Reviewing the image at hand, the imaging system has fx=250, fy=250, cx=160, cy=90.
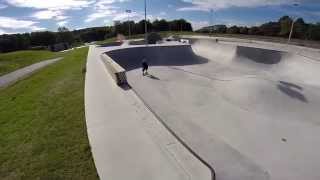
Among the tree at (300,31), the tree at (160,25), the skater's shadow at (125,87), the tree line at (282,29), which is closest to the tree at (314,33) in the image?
the tree line at (282,29)

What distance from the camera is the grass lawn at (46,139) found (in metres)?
6.62

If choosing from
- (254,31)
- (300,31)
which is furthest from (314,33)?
(254,31)

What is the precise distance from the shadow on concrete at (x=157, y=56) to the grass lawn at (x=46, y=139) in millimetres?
14911

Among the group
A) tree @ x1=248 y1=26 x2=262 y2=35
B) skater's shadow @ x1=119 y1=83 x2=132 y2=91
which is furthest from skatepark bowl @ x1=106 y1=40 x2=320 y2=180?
tree @ x1=248 y1=26 x2=262 y2=35

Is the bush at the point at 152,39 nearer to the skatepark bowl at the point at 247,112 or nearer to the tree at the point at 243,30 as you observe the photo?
the skatepark bowl at the point at 247,112

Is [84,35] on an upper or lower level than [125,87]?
upper

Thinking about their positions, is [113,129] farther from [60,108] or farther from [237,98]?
[237,98]

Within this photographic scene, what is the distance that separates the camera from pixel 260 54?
28.1 m

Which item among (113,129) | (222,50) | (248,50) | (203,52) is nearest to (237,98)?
(113,129)

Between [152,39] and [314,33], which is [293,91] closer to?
[152,39]

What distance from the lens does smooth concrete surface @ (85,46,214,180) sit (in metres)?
6.07

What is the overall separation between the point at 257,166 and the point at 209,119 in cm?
449

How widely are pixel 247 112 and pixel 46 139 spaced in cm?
1040

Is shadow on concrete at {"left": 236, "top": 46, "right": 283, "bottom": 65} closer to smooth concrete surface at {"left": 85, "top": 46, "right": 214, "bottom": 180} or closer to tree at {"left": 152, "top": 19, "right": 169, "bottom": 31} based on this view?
smooth concrete surface at {"left": 85, "top": 46, "right": 214, "bottom": 180}
